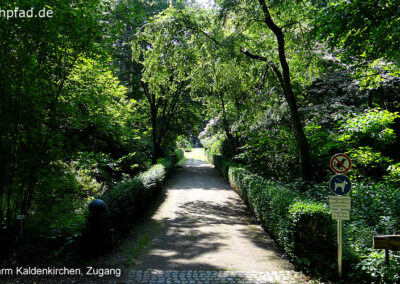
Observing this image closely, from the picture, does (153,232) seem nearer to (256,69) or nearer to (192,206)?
(192,206)

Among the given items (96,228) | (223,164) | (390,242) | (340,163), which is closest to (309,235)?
(390,242)

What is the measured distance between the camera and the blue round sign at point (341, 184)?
4465 millimetres

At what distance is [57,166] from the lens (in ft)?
17.5

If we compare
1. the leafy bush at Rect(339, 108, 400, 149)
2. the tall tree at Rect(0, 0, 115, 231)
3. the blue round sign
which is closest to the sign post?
the blue round sign

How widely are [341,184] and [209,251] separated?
333cm

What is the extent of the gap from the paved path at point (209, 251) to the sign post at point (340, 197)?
113 cm

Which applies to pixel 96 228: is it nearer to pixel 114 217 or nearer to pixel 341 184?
pixel 114 217

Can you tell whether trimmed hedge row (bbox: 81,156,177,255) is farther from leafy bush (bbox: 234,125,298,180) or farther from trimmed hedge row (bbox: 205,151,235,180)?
trimmed hedge row (bbox: 205,151,235,180)

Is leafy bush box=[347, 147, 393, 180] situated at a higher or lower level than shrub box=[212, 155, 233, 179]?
higher

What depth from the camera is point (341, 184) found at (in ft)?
14.8

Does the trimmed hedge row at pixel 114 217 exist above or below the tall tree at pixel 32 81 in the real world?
below

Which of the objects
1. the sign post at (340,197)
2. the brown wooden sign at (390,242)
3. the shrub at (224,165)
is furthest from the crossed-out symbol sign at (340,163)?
the shrub at (224,165)

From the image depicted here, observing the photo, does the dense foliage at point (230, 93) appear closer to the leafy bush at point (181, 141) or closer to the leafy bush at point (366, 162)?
the leafy bush at point (366, 162)

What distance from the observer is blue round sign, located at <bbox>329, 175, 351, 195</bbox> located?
4.46 meters
